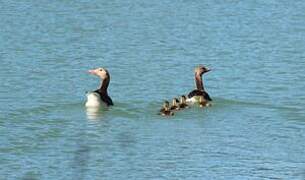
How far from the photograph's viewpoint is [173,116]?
20.5 meters

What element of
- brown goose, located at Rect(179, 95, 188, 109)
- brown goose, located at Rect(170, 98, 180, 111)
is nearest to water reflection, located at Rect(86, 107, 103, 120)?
brown goose, located at Rect(170, 98, 180, 111)

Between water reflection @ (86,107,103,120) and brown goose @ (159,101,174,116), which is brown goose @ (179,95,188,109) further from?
water reflection @ (86,107,103,120)

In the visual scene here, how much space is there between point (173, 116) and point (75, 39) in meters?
11.2

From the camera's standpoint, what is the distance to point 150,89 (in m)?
23.3

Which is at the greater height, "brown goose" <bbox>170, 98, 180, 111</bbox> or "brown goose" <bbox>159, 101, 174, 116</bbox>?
"brown goose" <bbox>170, 98, 180, 111</bbox>

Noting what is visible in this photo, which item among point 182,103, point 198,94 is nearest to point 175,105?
point 182,103

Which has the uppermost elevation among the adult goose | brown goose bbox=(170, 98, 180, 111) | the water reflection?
the adult goose

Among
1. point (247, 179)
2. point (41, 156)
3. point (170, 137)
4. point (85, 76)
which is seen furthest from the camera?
point (85, 76)

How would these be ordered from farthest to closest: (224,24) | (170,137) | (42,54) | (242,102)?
(224,24), (42,54), (242,102), (170,137)

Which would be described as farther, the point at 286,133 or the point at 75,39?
the point at 75,39

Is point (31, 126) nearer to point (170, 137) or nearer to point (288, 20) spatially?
point (170, 137)

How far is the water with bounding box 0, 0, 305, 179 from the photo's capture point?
1672 cm

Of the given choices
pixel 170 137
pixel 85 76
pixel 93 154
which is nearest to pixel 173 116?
pixel 170 137

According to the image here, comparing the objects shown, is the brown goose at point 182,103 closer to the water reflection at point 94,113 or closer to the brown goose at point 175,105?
the brown goose at point 175,105
